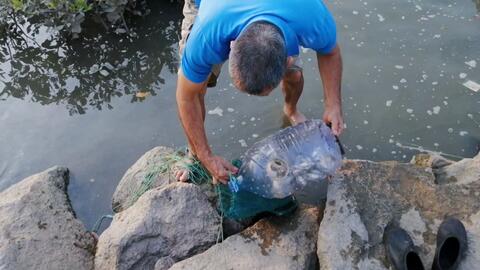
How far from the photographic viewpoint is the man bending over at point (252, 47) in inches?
99.6

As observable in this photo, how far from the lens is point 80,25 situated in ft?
19.9

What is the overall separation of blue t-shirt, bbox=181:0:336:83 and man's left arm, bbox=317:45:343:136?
325 millimetres

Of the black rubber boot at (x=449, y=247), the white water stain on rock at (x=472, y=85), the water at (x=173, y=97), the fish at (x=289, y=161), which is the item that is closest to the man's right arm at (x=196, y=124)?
the fish at (x=289, y=161)

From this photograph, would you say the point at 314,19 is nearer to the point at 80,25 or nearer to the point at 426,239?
the point at 426,239

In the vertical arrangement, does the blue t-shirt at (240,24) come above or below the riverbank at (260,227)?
above

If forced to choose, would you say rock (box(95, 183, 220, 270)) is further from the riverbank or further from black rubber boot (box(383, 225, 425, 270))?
black rubber boot (box(383, 225, 425, 270))

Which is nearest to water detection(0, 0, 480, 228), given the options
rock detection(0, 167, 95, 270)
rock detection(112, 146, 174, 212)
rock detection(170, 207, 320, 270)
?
rock detection(112, 146, 174, 212)

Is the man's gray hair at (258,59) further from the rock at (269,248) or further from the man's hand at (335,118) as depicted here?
the rock at (269,248)

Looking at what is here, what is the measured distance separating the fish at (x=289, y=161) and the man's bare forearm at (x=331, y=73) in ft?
0.77

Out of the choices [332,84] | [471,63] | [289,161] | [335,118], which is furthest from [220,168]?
[471,63]

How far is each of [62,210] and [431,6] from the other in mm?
5062

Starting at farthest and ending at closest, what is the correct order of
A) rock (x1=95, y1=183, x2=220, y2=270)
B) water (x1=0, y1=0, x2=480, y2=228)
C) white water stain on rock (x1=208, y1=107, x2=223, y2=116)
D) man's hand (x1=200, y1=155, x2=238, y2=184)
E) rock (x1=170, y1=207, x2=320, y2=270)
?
white water stain on rock (x1=208, y1=107, x2=223, y2=116)
water (x1=0, y1=0, x2=480, y2=228)
rock (x1=95, y1=183, x2=220, y2=270)
man's hand (x1=200, y1=155, x2=238, y2=184)
rock (x1=170, y1=207, x2=320, y2=270)

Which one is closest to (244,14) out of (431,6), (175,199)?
(175,199)

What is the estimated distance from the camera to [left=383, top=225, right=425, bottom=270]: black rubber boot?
3.05 metres
